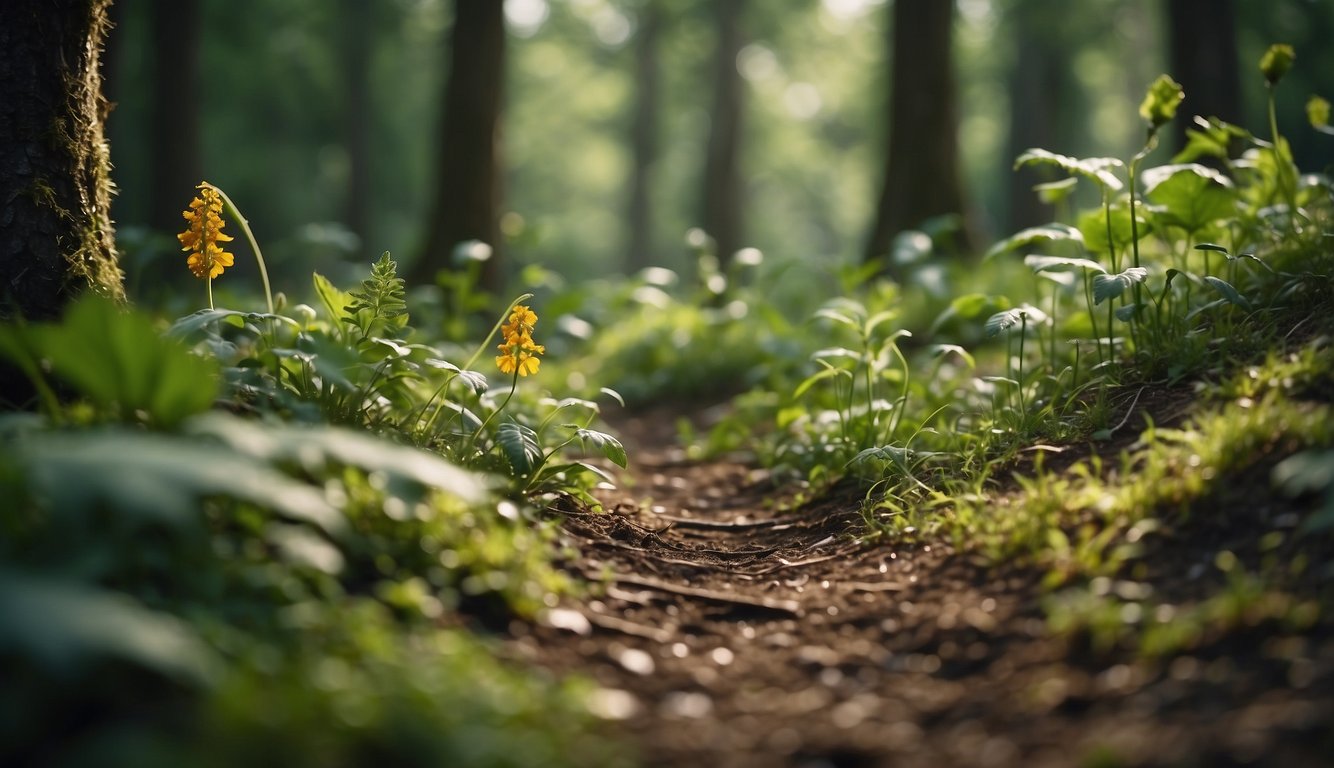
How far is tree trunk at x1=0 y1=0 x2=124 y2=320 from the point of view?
320 cm

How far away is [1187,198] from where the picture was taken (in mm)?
4020

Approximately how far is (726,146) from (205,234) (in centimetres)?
1413

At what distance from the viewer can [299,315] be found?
13.1 feet

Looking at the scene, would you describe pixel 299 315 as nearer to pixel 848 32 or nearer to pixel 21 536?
pixel 21 536

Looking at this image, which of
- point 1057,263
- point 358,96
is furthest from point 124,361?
point 358,96

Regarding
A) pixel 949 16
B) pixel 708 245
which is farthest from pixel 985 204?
pixel 708 245

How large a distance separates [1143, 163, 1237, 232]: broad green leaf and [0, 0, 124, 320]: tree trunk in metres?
4.16

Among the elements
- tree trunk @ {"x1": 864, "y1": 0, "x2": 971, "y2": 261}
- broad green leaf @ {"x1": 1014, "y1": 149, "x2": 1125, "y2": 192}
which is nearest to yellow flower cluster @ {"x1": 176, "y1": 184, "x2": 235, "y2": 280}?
broad green leaf @ {"x1": 1014, "y1": 149, "x2": 1125, "y2": 192}

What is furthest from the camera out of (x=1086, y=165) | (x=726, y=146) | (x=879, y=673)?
(x=726, y=146)

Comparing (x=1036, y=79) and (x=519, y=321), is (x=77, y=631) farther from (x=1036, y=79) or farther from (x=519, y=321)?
(x=1036, y=79)

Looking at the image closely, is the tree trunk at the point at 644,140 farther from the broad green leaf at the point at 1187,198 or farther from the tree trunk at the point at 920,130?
the broad green leaf at the point at 1187,198

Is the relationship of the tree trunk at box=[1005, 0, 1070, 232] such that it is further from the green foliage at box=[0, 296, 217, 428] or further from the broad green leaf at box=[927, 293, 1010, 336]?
the green foliage at box=[0, 296, 217, 428]

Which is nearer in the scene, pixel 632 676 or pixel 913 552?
pixel 632 676

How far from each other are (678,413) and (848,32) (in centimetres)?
2443
